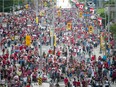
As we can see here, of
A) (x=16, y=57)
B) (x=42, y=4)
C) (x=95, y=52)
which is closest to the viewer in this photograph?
(x=16, y=57)

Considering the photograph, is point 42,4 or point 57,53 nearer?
point 57,53

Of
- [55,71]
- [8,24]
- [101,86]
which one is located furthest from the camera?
[8,24]

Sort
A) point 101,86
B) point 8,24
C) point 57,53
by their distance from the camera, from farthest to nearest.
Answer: point 8,24 → point 57,53 → point 101,86

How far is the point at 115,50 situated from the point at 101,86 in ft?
49.6

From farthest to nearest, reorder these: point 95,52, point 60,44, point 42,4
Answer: point 42,4 → point 60,44 → point 95,52

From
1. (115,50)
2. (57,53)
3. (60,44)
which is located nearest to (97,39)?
(60,44)

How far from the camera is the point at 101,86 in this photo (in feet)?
104

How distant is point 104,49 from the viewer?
162 ft

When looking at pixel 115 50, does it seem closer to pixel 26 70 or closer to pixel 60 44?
pixel 60 44

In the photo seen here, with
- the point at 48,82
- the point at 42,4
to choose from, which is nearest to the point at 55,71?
the point at 48,82

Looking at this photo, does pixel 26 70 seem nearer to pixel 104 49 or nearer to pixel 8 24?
pixel 104 49

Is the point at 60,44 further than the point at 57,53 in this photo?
Yes

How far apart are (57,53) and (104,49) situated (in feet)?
23.2

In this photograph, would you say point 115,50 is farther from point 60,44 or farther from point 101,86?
point 101,86
